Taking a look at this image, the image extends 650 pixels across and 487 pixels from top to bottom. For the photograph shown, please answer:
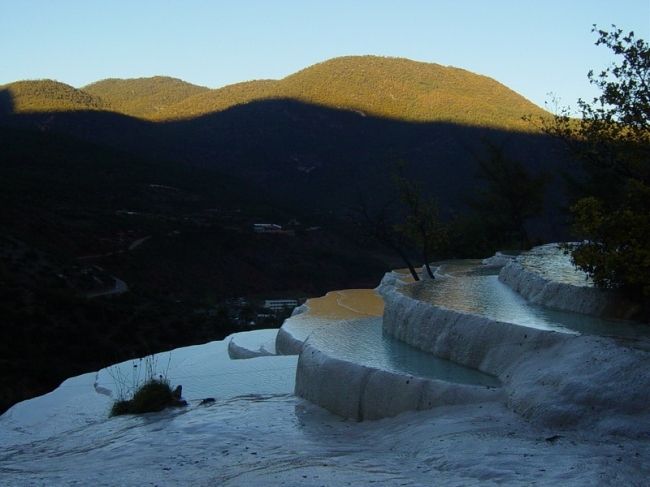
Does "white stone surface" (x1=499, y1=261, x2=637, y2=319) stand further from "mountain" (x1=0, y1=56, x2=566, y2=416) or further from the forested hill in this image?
the forested hill

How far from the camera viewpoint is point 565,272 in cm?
1395

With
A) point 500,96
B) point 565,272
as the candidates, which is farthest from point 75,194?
point 500,96

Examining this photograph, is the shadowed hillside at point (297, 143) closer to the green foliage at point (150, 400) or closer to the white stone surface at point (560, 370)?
the green foliage at point (150, 400)

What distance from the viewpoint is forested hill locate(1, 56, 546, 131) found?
77812 millimetres

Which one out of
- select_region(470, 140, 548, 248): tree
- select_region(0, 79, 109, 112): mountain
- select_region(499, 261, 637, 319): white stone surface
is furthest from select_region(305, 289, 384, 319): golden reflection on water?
select_region(0, 79, 109, 112): mountain

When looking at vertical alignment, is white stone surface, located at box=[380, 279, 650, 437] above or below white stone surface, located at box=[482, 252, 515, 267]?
below

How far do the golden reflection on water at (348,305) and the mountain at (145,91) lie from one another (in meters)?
93.3

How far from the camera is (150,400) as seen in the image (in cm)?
1027

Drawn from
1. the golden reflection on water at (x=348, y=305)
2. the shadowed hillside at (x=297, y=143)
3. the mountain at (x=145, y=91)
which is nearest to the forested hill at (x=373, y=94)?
the shadowed hillside at (x=297, y=143)

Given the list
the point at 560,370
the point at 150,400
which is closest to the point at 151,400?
the point at 150,400

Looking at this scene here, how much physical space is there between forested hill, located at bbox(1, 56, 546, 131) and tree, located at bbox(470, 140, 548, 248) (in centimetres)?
3827

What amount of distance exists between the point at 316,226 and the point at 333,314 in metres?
42.1

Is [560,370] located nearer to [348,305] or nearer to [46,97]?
[348,305]

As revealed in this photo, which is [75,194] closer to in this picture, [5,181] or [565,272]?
[5,181]
